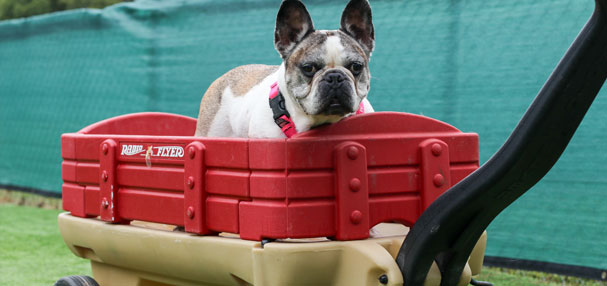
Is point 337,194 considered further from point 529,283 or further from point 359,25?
point 529,283

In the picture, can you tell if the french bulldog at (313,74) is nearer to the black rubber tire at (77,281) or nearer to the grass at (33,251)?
the black rubber tire at (77,281)

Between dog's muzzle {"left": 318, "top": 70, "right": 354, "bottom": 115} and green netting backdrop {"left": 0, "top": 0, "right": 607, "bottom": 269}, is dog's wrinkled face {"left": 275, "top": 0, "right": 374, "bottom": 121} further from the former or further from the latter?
green netting backdrop {"left": 0, "top": 0, "right": 607, "bottom": 269}

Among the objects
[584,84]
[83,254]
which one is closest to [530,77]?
[584,84]

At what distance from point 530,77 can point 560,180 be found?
A: 61 cm

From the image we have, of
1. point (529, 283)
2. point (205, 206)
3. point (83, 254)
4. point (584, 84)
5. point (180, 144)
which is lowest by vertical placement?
point (529, 283)

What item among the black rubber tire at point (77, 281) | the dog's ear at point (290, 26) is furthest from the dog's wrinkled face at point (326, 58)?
the black rubber tire at point (77, 281)

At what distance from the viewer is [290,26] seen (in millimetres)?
2635

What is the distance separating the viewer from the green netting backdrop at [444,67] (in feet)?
12.7

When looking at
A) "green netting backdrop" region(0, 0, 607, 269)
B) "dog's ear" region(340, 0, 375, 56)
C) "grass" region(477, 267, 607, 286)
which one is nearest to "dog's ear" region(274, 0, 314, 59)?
"dog's ear" region(340, 0, 375, 56)

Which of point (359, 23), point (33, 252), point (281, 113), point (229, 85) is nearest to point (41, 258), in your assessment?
point (33, 252)

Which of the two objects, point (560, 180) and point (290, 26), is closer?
point (290, 26)

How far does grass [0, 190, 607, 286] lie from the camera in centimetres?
395

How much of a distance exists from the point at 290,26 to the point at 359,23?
0.26 m

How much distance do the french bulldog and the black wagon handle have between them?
22.1 inches
